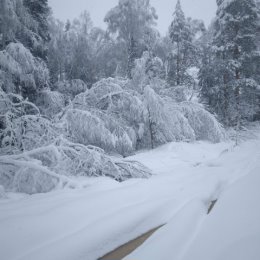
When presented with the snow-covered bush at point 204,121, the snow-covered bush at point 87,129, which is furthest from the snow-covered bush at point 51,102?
the snow-covered bush at point 204,121

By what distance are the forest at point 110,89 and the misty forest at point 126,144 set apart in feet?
0.14

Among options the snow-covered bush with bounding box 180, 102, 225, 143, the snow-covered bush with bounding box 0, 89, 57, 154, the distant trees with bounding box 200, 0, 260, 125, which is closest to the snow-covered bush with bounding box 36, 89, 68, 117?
the snow-covered bush with bounding box 0, 89, 57, 154

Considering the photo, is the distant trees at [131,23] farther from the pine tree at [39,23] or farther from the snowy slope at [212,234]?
the snowy slope at [212,234]

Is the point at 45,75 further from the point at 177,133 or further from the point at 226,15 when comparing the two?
the point at 226,15

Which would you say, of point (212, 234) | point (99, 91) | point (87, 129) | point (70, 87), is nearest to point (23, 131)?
point (87, 129)

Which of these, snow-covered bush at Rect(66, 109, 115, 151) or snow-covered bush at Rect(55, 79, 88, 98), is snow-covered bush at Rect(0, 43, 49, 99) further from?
snow-covered bush at Rect(55, 79, 88, 98)

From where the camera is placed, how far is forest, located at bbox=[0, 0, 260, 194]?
4938mm

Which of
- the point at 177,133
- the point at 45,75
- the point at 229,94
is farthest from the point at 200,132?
the point at 45,75

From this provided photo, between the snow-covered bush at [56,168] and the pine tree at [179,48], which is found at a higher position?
the pine tree at [179,48]

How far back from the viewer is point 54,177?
13.6 feet

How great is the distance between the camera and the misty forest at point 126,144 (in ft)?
7.32

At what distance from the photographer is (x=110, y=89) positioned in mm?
7879

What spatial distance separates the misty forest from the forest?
44mm

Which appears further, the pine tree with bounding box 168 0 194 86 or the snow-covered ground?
the pine tree with bounding box 168 0 194 86
